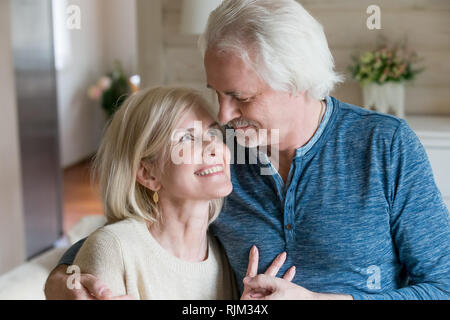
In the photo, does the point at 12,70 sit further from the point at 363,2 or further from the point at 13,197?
the point at 363,2

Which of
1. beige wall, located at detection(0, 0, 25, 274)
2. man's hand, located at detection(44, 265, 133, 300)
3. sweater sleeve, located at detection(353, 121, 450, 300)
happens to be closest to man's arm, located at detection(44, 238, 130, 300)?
man's hand, located at detection(44, 265, 133, 300)

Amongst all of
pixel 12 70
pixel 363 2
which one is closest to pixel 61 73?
pixel 12 70

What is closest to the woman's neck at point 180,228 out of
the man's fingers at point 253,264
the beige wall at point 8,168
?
the man's fingers at point 253,264

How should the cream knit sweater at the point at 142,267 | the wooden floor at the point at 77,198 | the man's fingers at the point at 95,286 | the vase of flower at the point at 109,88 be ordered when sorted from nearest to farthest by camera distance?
1. the man's fingers at the point at 95,286
2. the cream knit sweater at the point at 142,267
3. the wooden floor at the point at 77,198
4. the vase of flower at the point at 109,88

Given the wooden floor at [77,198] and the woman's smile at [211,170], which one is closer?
the woman's smile at [211,170]

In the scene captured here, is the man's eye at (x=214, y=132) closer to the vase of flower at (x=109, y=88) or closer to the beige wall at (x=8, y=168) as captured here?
the beige wall at (x=8, y=168)

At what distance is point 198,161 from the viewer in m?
0.79

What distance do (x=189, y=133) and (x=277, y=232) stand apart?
0.19 m

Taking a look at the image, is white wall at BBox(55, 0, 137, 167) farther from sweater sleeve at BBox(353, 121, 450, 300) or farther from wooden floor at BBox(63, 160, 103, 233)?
sweater sleeve at BBox(353, 121, 450, 300)

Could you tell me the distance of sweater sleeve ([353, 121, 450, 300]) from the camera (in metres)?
0.78

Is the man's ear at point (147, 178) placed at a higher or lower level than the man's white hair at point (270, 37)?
lower

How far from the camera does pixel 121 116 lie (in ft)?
2.75

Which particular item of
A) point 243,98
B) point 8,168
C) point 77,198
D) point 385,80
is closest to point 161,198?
point 243,98

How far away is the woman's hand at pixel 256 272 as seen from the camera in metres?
A: 0.75
